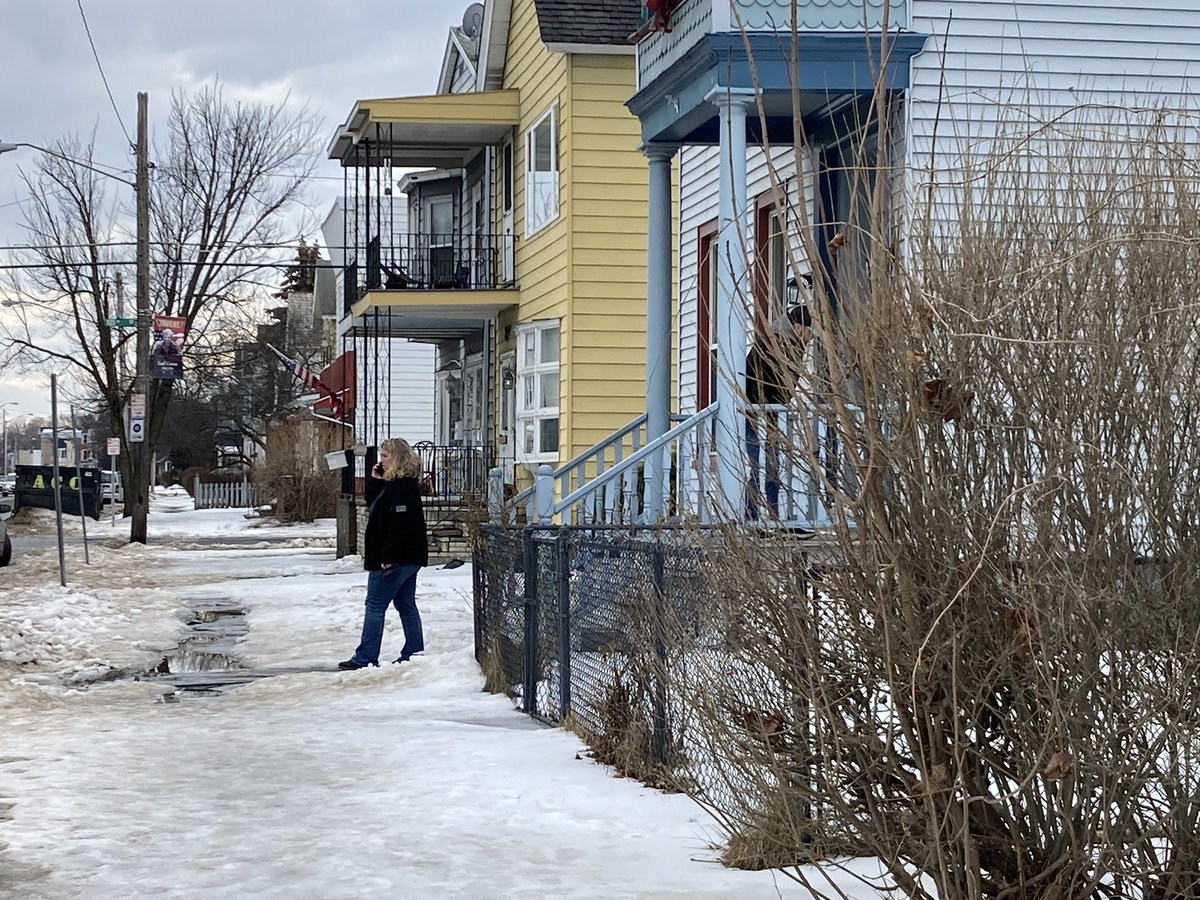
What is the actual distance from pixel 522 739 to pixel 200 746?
187 centimetres

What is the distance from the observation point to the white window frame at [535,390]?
21422 mm

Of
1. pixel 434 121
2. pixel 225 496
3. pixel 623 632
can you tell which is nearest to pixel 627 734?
pixel 623 632

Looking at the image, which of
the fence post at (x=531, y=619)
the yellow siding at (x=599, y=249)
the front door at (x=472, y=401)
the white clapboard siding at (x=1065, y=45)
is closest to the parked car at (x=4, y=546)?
the front door at (x=472, y=401)

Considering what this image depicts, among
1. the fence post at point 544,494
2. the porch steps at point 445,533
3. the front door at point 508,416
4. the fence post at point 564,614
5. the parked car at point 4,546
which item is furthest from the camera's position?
the parked car at point 4,546

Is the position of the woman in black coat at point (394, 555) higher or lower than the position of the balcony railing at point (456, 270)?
lower

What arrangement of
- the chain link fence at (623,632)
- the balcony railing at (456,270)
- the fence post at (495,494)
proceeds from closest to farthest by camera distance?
the chain link fence at (623,632), the fence post at (495,494), the balcony railing at (456,270)

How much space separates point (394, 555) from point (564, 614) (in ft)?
11.5

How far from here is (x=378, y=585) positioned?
40.3 ft

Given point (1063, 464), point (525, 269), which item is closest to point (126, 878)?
point (1063, 464)

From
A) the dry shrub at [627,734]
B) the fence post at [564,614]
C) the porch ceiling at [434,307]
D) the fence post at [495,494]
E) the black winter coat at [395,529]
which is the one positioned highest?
the porch ceiling at [434,307]

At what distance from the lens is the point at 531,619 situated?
9.89m

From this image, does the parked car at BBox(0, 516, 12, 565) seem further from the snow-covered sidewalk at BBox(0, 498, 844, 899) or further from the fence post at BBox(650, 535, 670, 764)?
the fence post at BBox(650, 535, 670, 764)

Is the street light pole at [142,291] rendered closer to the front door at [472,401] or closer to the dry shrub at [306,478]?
the front door at [472,401]

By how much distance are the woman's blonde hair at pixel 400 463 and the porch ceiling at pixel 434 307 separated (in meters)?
10.8
